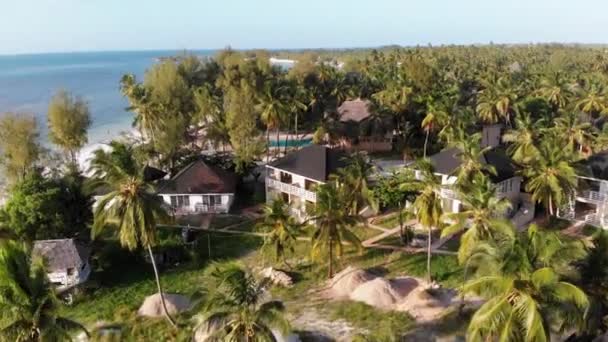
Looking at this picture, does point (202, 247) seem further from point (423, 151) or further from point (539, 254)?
point (423, 151)

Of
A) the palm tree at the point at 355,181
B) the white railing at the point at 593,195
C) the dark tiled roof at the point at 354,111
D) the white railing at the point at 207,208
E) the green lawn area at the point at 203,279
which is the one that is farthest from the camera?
the dark tiled roof at the point at 354,111

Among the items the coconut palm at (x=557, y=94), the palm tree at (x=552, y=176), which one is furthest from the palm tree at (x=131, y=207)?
the coconut palm at (x=557, y=94)

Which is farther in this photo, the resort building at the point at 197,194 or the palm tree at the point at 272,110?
the palm tree at the point at 272,110

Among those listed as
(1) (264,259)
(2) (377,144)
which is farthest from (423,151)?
(1) (264,259)

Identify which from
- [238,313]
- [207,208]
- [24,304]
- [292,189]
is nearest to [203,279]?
[292,189]

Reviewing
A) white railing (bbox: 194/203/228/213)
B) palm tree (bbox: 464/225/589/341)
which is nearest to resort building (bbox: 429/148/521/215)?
white railing (bbox: 194/203/228/213)

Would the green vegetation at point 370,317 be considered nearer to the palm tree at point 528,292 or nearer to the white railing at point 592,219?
the palm tree at point 528,292

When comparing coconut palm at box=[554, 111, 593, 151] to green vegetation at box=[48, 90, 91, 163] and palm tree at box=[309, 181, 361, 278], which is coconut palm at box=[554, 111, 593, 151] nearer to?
palm tree at box=[309, 181, 361, 278]
